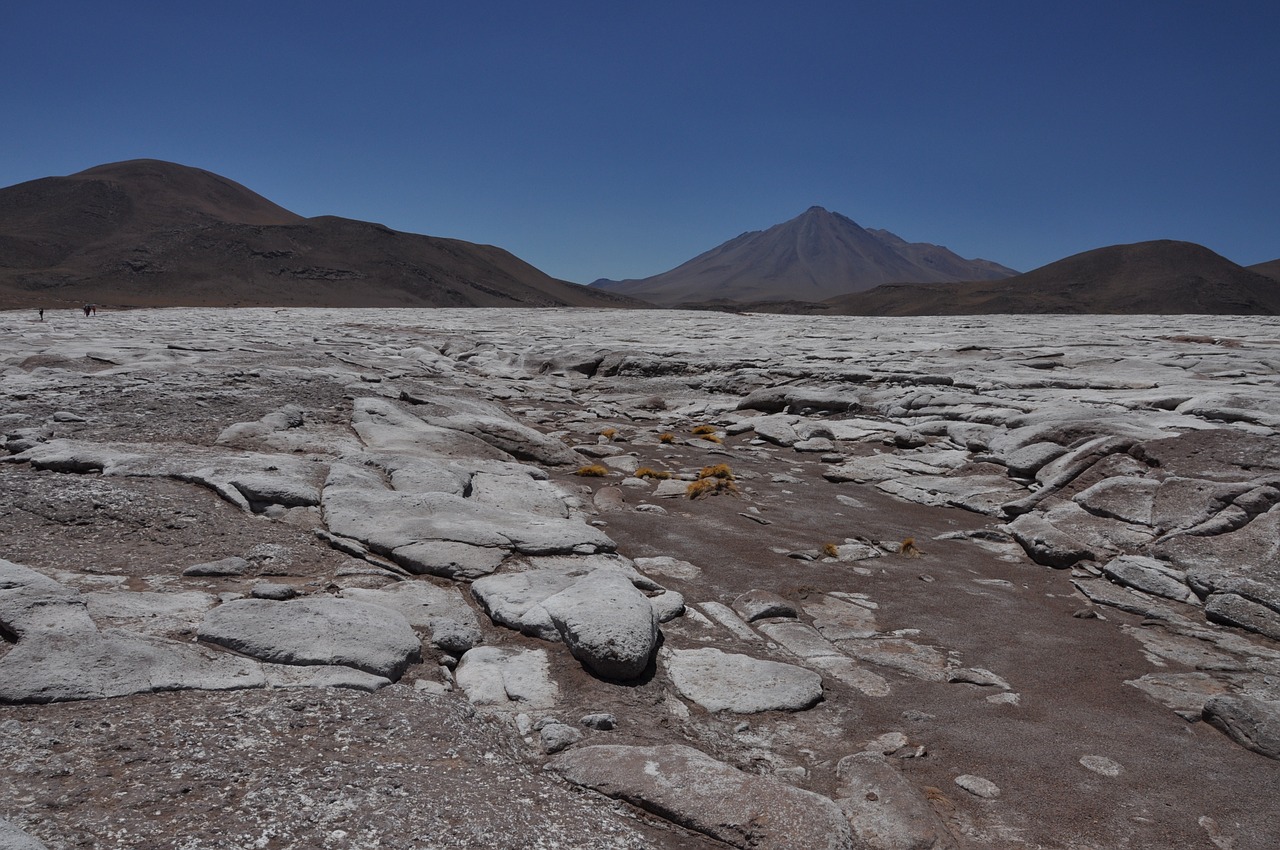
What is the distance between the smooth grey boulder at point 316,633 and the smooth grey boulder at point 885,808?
195cm

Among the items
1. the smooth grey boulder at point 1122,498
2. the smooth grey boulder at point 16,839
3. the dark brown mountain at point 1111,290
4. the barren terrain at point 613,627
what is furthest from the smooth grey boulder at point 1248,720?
the dark brown mountain at point 1111,290

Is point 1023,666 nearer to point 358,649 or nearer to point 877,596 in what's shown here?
point 877,596

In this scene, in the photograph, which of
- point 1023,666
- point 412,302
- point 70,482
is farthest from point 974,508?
point 412,302

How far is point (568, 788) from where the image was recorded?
264cm

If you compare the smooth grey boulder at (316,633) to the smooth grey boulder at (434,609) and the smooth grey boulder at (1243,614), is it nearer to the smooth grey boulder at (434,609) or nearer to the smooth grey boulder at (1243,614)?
the smooth grey boulder at (434,609)

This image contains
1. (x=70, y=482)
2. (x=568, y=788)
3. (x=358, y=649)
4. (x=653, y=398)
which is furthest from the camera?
(x=653, y=398)

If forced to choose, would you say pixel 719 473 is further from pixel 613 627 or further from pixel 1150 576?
pixel 613 627

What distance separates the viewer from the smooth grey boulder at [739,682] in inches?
139

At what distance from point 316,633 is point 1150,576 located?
5565 millimetres

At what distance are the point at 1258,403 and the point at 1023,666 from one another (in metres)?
6.42

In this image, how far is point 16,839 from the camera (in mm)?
1775

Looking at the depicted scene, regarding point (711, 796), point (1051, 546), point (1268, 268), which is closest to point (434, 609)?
point (711, 796)

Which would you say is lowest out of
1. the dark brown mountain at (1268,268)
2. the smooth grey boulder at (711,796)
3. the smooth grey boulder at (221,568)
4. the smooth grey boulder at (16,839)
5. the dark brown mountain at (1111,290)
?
the smooth grey boulder at (711,796)

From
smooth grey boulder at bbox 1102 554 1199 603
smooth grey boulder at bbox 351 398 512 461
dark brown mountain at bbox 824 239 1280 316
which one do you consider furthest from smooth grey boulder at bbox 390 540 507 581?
dark brown mountain at bbox 824 239 1280 316
